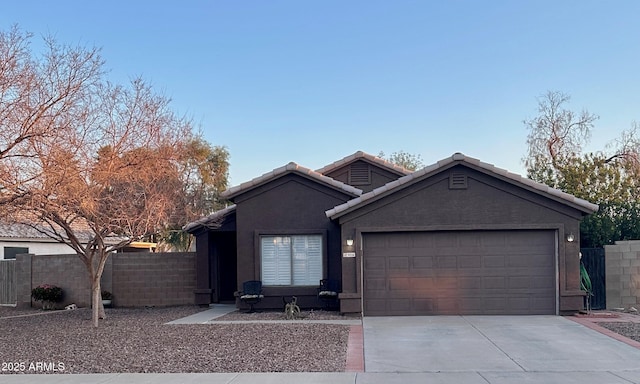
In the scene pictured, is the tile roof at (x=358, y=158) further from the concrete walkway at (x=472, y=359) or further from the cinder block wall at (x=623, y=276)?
the concrete walkway at (x=472, y=359)

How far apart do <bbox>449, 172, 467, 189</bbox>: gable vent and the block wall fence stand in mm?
9135

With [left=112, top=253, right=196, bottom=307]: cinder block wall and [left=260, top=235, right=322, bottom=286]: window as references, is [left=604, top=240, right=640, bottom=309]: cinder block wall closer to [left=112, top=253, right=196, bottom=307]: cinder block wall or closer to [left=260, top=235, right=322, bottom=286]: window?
[left=260, top=235, right=322, bottom=286]: window

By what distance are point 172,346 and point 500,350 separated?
6035mm

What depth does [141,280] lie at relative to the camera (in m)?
20.5

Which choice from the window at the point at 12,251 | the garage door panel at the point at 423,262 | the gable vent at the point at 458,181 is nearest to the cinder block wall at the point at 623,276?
the gable vent at the point at 458,181

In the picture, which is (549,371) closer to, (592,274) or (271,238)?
(592,274)

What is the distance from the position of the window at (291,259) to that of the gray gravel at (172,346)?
11.1ft

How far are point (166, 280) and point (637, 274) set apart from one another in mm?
14093

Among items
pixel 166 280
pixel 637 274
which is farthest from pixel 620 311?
pixel 166 280

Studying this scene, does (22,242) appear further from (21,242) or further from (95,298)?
(95,298)

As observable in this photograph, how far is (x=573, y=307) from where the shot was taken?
Result: 15.2m

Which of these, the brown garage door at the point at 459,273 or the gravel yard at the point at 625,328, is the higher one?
the brown garage door at the point at 459,273

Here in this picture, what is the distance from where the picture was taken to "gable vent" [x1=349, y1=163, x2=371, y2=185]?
21484 millimetres

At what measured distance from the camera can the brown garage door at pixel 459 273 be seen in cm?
1548
